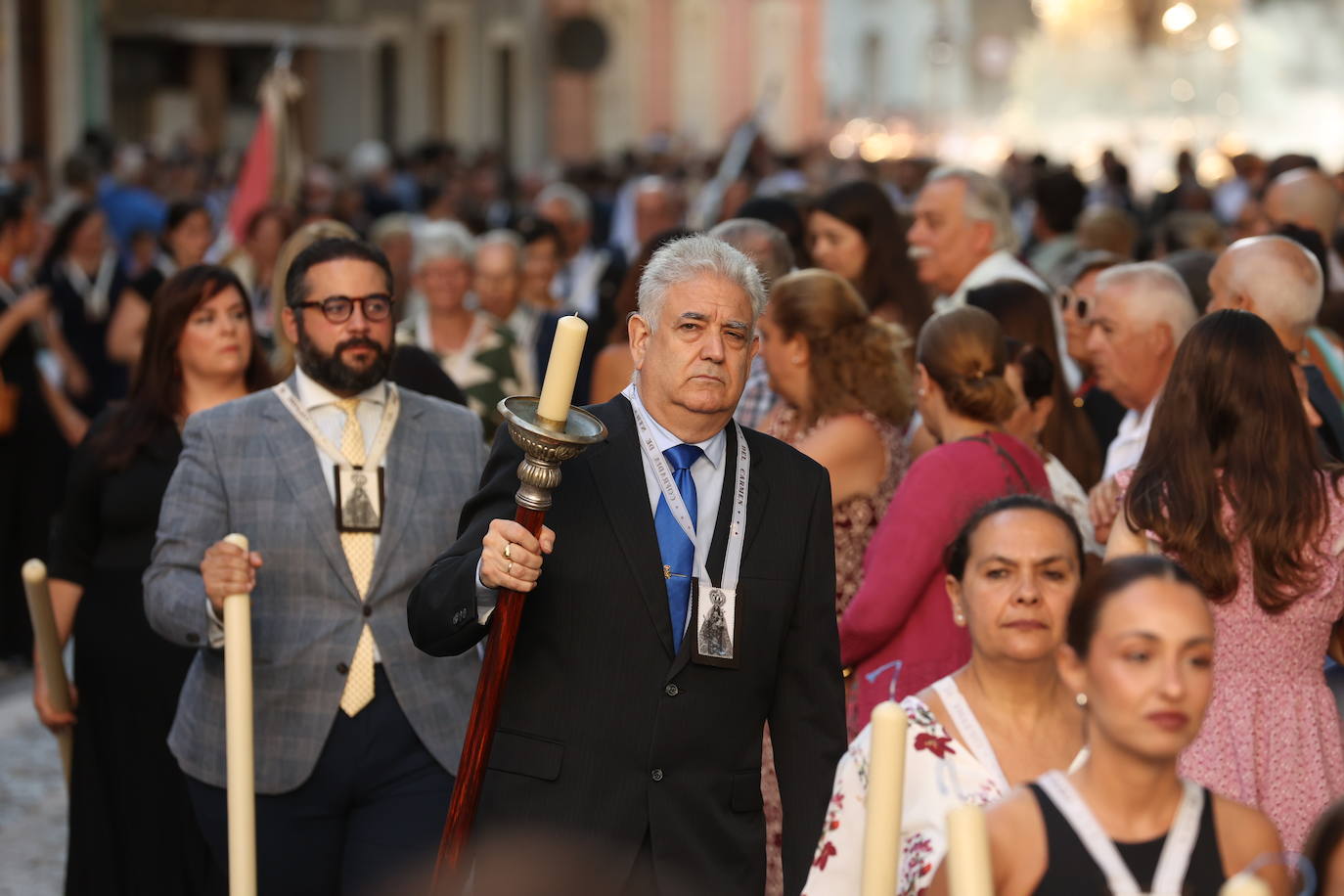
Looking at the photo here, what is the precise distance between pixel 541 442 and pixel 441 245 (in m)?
5.15

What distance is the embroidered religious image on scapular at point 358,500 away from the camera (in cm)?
521

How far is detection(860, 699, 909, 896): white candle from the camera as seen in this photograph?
316cm

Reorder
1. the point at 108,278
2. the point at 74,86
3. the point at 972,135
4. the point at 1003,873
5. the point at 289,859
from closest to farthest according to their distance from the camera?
1. the point at 1003,873
2. the point at 289,859
3. the point at 108,278
4. the point at 74,86
5. the point at 972,135

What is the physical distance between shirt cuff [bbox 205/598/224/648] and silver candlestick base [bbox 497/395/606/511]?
4.42ft

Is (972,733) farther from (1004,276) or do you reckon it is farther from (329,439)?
(1004,276)

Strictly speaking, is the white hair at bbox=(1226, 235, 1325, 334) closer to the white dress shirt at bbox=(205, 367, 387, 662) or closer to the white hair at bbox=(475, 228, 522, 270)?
the white dress shirt at bbox=(205, 367, 387, 662)

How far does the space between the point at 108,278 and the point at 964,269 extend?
6.83 metres

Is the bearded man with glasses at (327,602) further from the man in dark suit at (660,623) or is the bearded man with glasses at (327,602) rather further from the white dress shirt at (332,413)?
the man in dark suit at (660,623)

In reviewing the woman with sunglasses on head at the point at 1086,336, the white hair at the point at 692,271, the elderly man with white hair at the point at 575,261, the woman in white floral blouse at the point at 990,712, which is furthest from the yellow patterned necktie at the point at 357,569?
the elderly man with white hair at the point at 575,261

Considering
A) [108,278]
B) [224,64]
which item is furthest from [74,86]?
[108,278]

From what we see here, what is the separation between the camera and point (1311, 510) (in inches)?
179

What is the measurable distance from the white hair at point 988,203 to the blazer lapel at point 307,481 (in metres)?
3.41

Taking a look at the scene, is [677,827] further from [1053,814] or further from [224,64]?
[224,64]

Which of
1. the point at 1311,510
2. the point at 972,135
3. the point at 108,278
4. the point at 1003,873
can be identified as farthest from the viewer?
the point at 972,135
